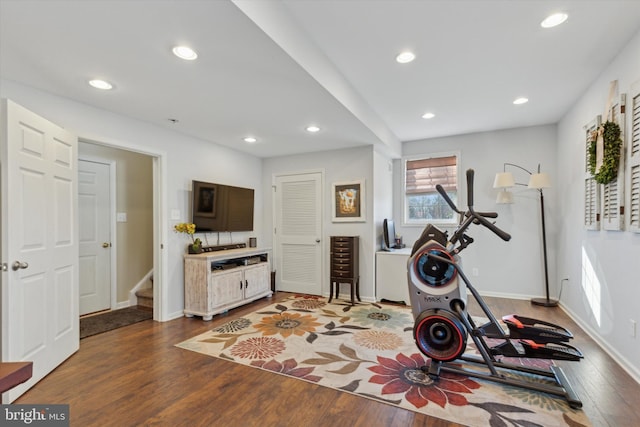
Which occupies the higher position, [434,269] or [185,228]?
[185,228]

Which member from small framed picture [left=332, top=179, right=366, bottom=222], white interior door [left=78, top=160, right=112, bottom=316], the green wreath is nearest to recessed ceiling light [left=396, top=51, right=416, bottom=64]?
the green wreath

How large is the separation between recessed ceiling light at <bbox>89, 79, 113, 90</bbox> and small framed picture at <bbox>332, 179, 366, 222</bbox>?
3.14 m

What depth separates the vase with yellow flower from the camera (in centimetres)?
393

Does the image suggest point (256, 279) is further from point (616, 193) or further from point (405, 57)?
point (616, 193)

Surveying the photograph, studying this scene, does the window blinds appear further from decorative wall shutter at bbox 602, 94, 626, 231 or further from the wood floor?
the wood floor

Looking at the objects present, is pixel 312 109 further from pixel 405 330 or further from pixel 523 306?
pixel 523 306

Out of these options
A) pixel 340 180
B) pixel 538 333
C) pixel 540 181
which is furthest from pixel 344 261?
pixel 540 181

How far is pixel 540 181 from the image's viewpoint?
13.7 feet

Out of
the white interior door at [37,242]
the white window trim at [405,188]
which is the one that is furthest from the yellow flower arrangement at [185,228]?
the white window trim at [405,188]

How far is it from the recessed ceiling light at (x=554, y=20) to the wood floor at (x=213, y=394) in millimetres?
2683

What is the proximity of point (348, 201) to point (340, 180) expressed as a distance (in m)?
0.37

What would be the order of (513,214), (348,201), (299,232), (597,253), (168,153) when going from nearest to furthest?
1. (597,253)
2. (168,153)
3. (513,214)
4. (348,201)
5. (299,232)

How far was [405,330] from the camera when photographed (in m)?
3.36

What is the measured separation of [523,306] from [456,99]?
9.83ft
